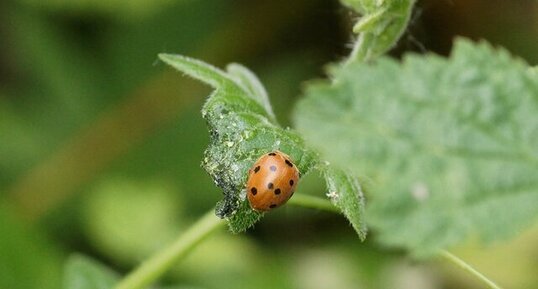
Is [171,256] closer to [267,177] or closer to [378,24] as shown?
[267,177]

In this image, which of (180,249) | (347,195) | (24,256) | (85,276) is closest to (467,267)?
(347,195)

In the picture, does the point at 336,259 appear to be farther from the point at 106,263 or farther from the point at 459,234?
the point at 459,234

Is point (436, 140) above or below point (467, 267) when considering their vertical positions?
above

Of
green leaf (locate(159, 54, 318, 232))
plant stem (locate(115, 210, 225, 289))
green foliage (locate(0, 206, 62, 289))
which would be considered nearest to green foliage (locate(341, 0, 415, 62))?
green leaf (locate(159, 54, 318, 232))

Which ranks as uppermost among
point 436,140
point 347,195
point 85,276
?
point 436,140

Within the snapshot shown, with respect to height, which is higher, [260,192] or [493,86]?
[493,86]

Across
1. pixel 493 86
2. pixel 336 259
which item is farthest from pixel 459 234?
pixel 336 259
